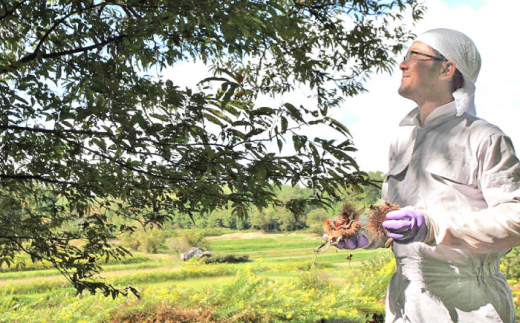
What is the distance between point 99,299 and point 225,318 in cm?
189

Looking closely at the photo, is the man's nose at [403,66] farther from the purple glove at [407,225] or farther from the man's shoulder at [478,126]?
the purple glove at [407,225]

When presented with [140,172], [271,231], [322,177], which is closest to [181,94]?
[140,172]

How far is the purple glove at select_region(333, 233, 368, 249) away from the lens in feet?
4.17

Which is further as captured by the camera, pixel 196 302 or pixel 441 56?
pixel 196 302

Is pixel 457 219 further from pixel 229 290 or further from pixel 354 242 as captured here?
pixel 229 290

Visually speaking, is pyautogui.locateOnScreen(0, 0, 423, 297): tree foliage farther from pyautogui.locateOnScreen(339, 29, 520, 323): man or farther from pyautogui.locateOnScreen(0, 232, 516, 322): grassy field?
pyautogui.locateOnScreen(0, 232, 516, 322): grassy field

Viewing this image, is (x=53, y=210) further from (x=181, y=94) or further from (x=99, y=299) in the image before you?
(x=99, y=299)

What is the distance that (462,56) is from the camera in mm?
1222

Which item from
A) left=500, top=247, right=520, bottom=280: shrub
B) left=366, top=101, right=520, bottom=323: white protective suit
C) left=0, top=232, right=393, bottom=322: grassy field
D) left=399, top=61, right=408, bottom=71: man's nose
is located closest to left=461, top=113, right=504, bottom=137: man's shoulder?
left=366, top=101, right=520, bottom=323: white protective suit

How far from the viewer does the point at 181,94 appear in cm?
220

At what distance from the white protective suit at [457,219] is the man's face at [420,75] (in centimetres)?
6

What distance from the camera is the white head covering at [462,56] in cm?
122

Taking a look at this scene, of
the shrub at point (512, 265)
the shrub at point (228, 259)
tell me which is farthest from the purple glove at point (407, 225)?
the shrub at point (228, 259)

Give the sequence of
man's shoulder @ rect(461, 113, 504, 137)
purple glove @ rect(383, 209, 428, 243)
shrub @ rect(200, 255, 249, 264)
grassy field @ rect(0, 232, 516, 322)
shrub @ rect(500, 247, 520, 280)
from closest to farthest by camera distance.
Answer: purple glove @ rect(383, 209, 428, 243) < man's shoulder @ rect(461, 113, 504, 137) < grassy field @ rect(0, 232, 516, 322) < shrub @ rect(500, 247, 520, 280) < shrub @ rect(200, 255, 249, 264)
